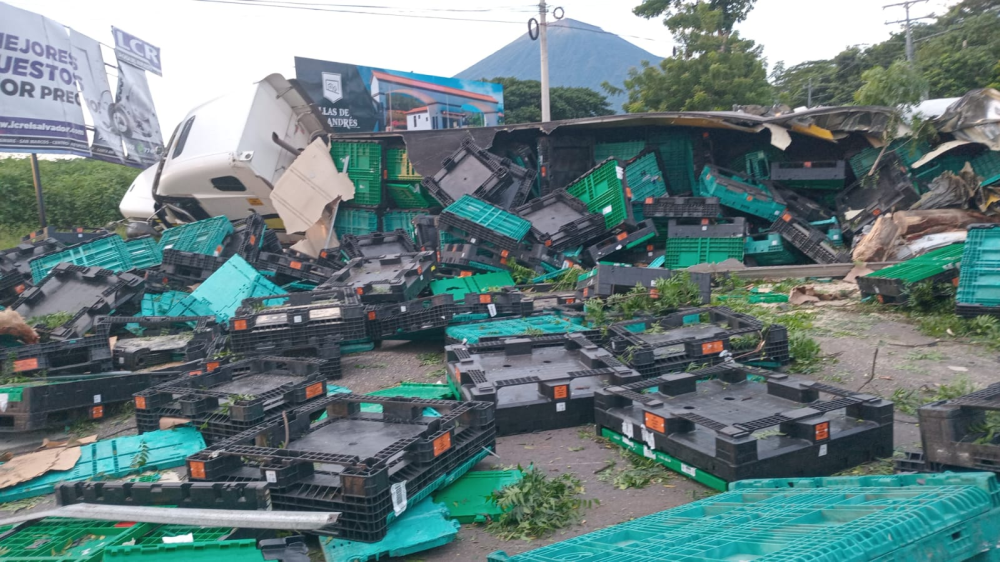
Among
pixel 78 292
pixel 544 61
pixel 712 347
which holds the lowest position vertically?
pixel 712 347

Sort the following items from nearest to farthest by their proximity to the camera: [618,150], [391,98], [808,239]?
[808,239]
[618,150]
[391,98]

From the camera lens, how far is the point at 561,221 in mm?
11508

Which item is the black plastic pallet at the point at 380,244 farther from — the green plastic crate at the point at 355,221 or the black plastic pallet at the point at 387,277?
the green plastic crate at the point at 355,221

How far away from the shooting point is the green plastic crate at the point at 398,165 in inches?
542

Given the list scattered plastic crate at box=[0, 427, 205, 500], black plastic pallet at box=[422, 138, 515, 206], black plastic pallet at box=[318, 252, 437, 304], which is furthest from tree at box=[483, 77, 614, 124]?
scattered plastic crate at box=[0, 427, 205, 500]

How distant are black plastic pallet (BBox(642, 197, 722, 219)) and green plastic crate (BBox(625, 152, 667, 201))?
0.56 m

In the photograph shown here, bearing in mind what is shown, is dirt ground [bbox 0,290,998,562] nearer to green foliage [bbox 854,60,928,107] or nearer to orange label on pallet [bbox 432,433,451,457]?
orange label on pallet [bbox 432,433,451,457]

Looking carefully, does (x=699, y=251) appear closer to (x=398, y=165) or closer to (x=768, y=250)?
(x=768, y=250)

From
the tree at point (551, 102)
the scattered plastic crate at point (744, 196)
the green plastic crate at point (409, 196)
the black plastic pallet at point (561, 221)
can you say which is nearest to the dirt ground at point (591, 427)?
the scattered plastic crate at point (744, 196)

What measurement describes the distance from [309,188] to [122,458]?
8.77 m

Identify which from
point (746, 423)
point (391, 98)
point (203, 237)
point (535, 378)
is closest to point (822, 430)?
point (746, 423)

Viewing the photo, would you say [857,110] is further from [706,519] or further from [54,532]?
[54,532]

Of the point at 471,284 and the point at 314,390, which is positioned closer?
the point at 314,390

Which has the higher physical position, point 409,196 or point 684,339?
point 409,196
